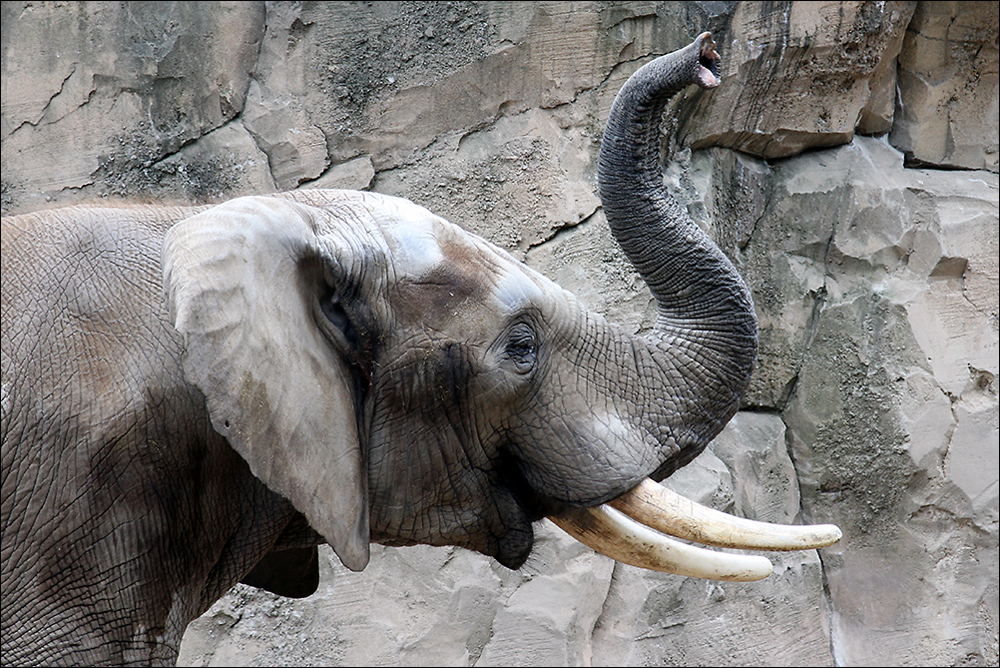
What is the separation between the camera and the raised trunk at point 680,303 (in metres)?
2.13

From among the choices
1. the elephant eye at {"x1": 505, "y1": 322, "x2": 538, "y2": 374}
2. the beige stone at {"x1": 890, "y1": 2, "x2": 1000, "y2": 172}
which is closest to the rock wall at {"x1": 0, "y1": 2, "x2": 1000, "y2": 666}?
the beige stone at {"x1": 890, "y1": 2, "x2": 1000, "y2": 172}

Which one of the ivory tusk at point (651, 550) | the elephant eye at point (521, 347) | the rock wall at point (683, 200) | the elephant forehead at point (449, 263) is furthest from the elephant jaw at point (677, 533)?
the rock wall at point (683, 200)

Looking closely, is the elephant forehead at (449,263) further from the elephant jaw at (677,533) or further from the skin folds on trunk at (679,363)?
the elephant jaw at (677,533)

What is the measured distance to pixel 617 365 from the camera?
217 cm

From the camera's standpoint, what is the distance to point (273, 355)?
1.78 m

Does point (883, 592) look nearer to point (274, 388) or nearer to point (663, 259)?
point (663, 259)

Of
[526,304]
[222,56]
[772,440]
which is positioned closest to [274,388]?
[526,304]

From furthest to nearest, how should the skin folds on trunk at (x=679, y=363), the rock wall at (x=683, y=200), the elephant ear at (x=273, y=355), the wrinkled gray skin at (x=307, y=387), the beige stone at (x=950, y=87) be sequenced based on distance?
the beige stone at (x=950, y=87), the rock wall at (x=683, y=200), the skin folds on trunk at (x=679, y=363), the wrinkled gray skin at (x=307, y=387), the elephant ear at (x=273, y=355)

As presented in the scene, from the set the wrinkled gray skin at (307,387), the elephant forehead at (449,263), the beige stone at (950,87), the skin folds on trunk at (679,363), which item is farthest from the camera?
the beige stone at (950,87)

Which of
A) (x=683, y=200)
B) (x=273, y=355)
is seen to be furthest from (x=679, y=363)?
(x=683, y=200)

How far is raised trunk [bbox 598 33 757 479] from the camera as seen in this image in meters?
2.13

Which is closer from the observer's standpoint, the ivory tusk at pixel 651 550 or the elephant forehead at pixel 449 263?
the elephant forehead at pixel 449 263

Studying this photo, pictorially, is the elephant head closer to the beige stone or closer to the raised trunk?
the raised trunk

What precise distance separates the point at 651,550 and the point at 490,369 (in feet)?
1.72
